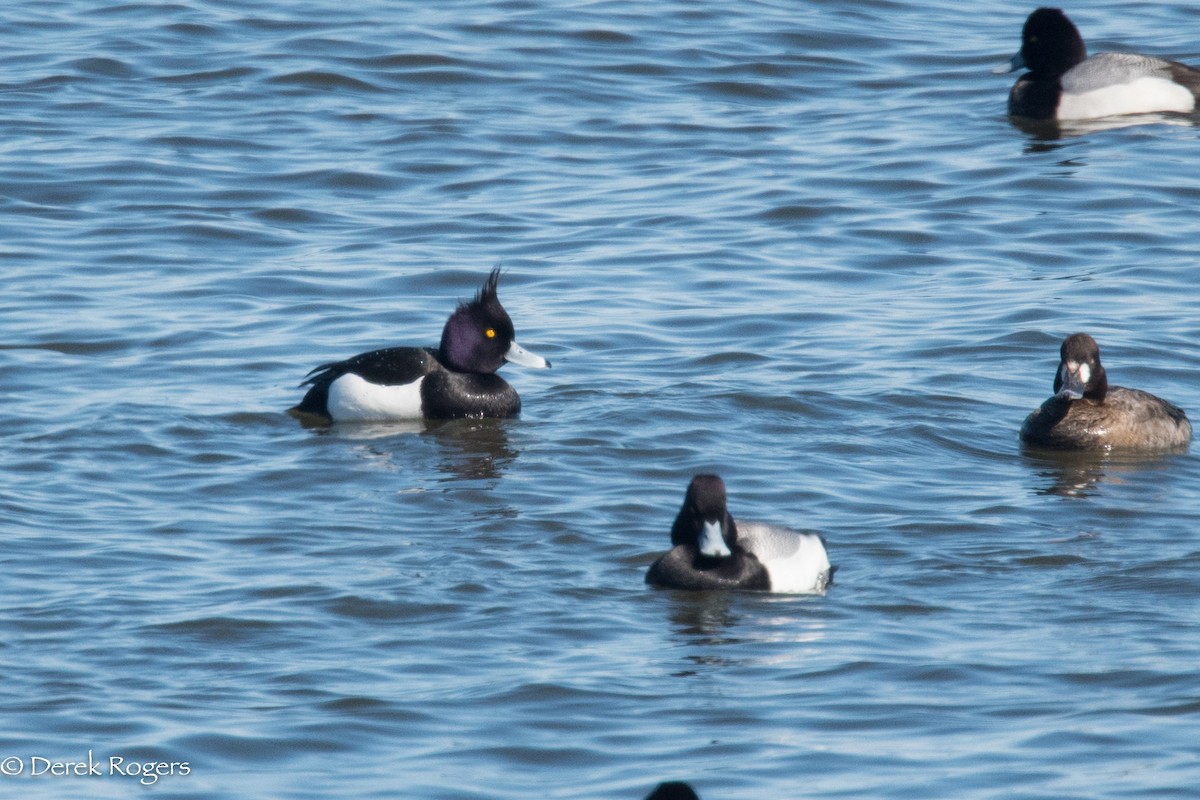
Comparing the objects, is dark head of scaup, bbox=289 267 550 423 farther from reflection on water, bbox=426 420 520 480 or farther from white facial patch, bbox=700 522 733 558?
white facial patch, bbox=700 522 733 558

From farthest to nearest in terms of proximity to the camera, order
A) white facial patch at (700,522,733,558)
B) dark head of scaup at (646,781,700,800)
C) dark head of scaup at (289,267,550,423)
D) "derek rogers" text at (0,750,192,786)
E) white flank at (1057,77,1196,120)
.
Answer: white flank at (1057,77,1196,120)
dark head of scaup at (289,267,550,423)
white facial patch at (700,522,733,558)
"derek rogers" text at (0,750,192,786)
dark head of scaup at (646,781,700,800)

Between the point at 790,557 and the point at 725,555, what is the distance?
29cm

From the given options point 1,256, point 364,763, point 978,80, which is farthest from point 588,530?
point 978,80

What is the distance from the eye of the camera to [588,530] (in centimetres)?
956

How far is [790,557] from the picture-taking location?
865 centimetres

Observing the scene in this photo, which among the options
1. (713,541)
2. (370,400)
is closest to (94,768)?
(713,541)

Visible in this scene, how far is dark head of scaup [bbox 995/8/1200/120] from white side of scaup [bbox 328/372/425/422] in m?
8.72

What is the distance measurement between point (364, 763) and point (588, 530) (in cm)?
287

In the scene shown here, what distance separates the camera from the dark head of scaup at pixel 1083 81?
736 inches

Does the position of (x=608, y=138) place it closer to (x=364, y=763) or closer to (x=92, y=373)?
(x=92, y=373)

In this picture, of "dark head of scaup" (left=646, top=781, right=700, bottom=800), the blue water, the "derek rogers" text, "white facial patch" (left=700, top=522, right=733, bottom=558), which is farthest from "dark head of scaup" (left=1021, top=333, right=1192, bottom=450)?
"dark head of scaup" (left=646, top=781, right=700, bottom=800)

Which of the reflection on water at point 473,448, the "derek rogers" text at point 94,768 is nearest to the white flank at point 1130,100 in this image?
the reflection on water at point 473,448

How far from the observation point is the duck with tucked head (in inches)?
338

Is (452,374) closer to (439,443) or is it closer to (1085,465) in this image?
(439,443)
